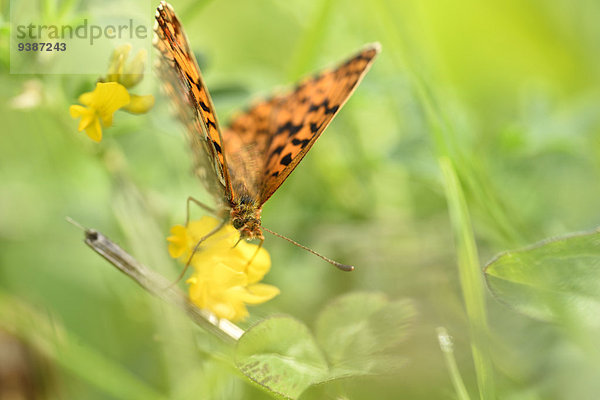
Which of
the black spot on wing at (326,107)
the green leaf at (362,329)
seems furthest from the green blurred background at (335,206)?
the black spot on wing at (326,107)

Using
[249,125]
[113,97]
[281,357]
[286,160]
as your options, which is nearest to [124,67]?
[113,97]

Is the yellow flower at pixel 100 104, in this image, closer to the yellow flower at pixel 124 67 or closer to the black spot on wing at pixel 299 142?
the yellow flower at pixel 124 67

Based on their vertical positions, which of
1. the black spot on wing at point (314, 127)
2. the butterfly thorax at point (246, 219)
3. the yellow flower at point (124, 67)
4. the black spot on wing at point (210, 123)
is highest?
the yellow flower at point (124, 67)

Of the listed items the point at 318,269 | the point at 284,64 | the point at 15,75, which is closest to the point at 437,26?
the point at 284,64

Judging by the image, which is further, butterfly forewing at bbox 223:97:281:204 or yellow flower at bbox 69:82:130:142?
butterfly forewing at bbox 223:97:281:204

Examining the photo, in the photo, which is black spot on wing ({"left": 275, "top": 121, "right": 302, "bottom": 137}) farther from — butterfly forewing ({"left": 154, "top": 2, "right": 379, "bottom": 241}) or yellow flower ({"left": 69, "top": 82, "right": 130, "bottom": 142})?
yellow flower ({"left": 69, "top": 82, "right": 130, "bottom": 142})

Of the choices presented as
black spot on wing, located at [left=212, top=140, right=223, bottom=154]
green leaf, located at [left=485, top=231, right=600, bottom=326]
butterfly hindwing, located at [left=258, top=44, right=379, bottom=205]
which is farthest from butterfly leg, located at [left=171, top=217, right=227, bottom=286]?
green leaf, located at [left=485, top=231, right=600, bottom=326]

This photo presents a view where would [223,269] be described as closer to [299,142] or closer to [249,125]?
[299,142]
